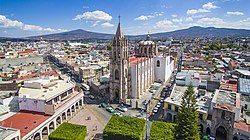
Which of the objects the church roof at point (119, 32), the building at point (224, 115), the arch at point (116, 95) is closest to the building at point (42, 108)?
the arch at point (116, 95)

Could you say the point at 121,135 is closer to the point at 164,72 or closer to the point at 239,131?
the point at 239,131

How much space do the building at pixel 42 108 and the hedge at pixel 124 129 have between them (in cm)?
1050

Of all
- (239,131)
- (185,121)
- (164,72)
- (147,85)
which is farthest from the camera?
(164,72)

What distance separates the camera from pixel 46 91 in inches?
1618

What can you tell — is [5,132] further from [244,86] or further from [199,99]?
[244,86]

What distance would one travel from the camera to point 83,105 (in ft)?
166

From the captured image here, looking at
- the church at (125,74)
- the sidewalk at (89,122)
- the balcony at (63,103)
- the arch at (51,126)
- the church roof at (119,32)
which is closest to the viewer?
the sidewalk at (89,122)

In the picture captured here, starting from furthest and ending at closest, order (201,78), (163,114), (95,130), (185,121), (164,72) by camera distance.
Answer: (164,72) → (201,78) → (163,114) → (95,130) → (185,121)

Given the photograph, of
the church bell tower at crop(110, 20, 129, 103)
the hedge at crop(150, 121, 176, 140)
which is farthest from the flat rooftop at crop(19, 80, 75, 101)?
the hedge at crop(150, 121, 176, 140)

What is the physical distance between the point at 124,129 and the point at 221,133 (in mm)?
15647

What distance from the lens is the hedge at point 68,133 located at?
1210 inches

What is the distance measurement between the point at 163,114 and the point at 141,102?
8.15 meters

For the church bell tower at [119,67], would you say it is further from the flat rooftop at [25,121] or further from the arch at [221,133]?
the arch at [221,133]

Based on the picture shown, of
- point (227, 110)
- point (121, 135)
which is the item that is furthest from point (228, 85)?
point (121, 135)
